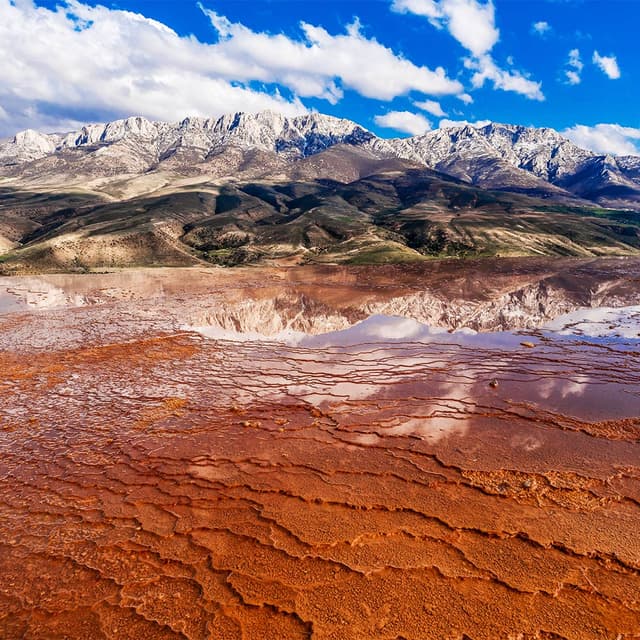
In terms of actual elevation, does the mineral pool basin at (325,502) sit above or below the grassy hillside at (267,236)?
below

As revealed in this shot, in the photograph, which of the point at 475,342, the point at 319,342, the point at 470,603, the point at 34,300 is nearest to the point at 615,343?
the point at 475,342

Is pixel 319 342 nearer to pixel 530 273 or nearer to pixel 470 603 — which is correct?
pixel 470 603

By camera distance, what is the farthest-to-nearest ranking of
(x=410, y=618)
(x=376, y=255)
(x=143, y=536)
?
(x=376, y=255), (x=143, y=536), (x=410, y=618)

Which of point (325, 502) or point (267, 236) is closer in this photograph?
point (325, 502)

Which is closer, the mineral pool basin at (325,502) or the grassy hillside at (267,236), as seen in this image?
the mineral pool basin at (325,502)

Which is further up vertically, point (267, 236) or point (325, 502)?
point (267, 236)

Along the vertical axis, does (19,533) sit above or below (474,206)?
below

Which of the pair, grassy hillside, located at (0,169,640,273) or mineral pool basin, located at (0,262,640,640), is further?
grassy hillside, located at (0,169,640,273)

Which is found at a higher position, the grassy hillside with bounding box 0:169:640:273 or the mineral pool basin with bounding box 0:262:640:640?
the grassy hillside with bounding box 0:169:640:273
